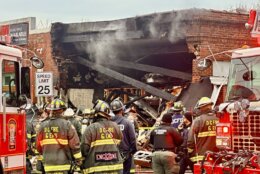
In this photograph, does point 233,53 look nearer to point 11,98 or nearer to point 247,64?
point 247,64

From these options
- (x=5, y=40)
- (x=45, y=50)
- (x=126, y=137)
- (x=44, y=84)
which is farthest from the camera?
(x=45, y=50)

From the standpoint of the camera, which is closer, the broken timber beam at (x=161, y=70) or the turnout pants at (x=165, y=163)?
the turnout pants at (x=165, y=163)

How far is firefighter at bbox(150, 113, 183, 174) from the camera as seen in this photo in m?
10.1

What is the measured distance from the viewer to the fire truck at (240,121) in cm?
800

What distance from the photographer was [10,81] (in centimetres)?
927

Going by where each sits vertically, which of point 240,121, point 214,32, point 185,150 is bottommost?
point 185,150

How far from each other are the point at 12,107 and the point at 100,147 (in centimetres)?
156

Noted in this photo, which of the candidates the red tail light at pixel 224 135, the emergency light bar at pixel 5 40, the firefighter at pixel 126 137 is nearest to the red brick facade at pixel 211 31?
the firefighter at pixel 126 137

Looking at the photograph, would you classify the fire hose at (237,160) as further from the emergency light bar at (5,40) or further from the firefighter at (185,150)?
the emergency light bar at (5,40)

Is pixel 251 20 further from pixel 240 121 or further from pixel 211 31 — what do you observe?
pixel 211 31

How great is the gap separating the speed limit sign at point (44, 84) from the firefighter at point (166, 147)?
7.62 meters

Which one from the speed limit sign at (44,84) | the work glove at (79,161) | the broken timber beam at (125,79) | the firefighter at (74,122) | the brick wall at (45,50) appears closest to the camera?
the work glove at (79,161)

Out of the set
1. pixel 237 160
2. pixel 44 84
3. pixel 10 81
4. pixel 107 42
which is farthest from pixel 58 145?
pixel 107 42

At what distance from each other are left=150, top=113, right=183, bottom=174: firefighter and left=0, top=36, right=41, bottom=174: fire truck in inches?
87.5
